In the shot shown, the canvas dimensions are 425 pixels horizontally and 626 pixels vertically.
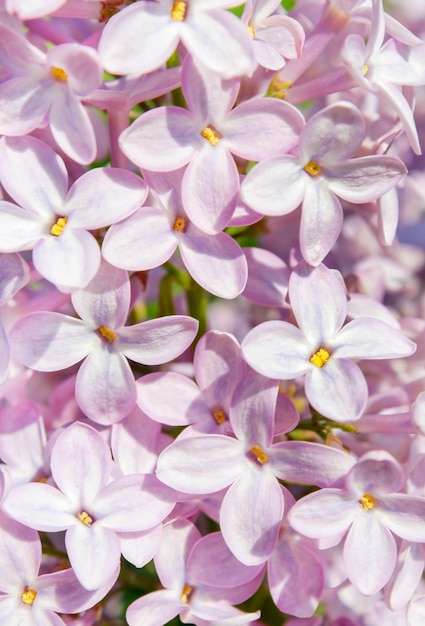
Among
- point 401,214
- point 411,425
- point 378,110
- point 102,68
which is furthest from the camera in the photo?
point 401,214

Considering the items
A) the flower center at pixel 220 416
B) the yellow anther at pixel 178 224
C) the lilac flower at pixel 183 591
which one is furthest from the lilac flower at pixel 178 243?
the lilac flower at pixel 183 591

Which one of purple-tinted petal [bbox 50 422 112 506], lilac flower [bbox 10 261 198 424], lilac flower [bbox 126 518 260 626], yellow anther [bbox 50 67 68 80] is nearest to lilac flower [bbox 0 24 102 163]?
yellow anther [bbox 50 67 68 80]

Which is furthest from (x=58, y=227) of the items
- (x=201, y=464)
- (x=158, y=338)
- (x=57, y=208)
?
(x=201, y=464)

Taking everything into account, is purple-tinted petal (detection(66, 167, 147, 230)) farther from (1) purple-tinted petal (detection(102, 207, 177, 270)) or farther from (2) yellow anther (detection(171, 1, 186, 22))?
(2) yellow anther (detection(171, 1, 186, 22))

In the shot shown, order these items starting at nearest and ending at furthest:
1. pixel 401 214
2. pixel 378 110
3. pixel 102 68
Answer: pixel 102 68 < pixel 378 110 < pixel 401 214

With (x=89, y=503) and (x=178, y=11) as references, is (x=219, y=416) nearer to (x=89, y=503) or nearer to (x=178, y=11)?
(x=89, y=503)

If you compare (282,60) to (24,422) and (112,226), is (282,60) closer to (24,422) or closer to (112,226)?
(112,226)

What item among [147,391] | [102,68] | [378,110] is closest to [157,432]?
[147,391]
